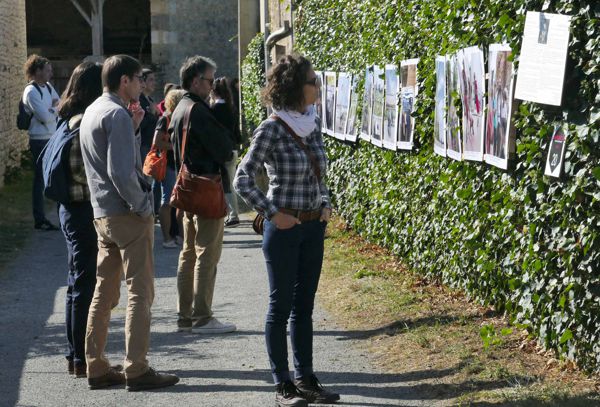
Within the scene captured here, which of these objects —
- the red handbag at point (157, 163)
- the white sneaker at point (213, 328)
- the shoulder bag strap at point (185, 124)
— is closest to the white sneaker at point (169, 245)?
the red handbag at point (157, 163)

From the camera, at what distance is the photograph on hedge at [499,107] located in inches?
249

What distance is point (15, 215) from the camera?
48.6ft

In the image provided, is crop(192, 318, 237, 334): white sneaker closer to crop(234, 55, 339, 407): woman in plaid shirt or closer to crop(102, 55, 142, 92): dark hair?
crop(234, 55, 339, 407): woman in plaid shirt

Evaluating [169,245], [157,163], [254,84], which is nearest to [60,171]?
[157,163]

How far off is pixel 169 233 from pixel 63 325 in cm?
395

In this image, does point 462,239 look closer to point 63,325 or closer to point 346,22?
point 63,325

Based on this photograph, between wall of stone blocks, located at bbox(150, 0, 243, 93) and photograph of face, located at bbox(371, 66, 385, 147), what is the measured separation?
1772 cm

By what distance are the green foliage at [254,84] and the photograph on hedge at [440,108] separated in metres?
10.0

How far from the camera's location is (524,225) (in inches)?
245

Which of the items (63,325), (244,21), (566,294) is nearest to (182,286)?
(63,325)

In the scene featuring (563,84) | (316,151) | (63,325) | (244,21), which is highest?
(244,21)

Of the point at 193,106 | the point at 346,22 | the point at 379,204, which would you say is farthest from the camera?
the point at 346,22

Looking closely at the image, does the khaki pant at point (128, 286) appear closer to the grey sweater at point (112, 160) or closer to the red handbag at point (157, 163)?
the grey sweater at point (112, 160)

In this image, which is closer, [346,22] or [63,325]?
[63,325]
